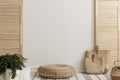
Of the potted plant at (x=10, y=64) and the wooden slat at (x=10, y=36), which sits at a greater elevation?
the wooden slat at (x=10, y=36)

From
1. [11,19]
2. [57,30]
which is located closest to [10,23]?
[11,19]

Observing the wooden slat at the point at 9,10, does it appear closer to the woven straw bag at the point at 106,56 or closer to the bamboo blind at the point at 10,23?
the bamboo blind at the point at 10,23

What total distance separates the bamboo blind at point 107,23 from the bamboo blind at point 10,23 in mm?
1299

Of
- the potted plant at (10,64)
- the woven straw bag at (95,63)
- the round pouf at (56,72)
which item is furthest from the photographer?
the woven straw bag at (95,63)

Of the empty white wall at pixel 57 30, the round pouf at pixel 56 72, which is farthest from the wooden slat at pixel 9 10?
the round pouf at pixel 56 72

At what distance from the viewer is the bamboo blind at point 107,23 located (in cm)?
352

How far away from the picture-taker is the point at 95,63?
352cm

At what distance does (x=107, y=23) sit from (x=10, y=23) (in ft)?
5.32

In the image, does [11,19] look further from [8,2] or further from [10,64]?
[10,64]

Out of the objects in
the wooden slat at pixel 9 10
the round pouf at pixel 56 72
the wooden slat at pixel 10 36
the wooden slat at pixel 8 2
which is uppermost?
the wooden slat at pixel 8 2

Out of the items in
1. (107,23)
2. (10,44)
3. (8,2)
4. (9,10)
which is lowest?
(10,44)

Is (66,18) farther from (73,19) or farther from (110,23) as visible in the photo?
(110,23)

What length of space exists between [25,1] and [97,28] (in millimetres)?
1296

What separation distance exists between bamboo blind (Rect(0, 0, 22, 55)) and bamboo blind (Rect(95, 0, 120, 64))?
1299mm
